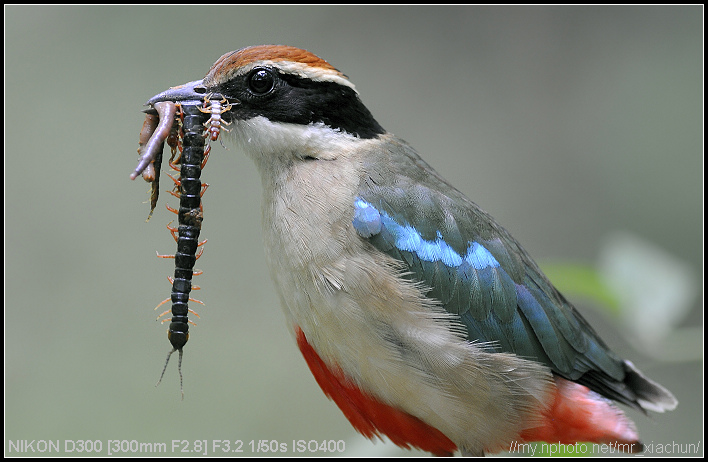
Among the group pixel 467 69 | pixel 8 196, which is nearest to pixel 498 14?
pixel 467 69

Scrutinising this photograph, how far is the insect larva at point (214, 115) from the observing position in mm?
3625

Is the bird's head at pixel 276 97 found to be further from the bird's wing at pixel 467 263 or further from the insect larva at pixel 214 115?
the bird's wing at pixel 467 263

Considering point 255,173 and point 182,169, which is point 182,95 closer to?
point 182,169

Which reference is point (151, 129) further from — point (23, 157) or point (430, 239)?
point (23, 157)

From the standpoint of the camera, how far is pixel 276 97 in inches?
150

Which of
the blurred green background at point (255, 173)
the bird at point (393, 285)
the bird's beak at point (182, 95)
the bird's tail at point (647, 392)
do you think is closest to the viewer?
the bird at point (393, 285)

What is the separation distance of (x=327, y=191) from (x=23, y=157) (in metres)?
5.43

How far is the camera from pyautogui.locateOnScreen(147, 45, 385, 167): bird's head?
12.4 feet

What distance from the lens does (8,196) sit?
777cm

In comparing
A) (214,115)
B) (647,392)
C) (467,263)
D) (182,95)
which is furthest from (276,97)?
(647,392)

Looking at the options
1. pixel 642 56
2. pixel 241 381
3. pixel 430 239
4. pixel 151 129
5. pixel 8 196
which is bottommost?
pixel 241 381

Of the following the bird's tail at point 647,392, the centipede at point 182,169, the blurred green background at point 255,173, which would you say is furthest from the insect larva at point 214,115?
the blurred green background at point 255,173

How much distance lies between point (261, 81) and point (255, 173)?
4548mm

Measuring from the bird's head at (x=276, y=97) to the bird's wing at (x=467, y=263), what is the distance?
1.11ft
